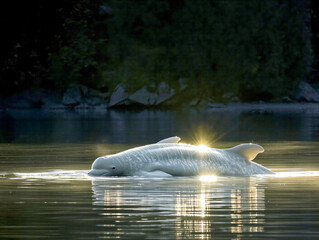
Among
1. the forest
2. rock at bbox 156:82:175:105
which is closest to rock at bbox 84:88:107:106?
the forest

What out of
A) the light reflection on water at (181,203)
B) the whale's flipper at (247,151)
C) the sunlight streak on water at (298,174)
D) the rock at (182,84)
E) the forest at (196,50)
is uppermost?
the forest at (196,50)

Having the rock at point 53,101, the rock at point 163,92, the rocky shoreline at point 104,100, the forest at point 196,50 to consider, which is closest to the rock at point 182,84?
the rocky shoreline at point 104,100

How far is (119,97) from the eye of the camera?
94.3 metres

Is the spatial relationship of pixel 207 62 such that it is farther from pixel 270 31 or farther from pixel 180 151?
pixel 180 151

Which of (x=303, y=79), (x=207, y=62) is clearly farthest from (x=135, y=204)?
(x=303, y=79)

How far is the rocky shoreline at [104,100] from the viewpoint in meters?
93.5

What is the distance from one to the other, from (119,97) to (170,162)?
7290 cm

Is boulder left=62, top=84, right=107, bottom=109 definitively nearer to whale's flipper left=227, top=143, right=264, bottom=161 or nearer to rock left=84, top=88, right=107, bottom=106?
rock left=84, top=88, right=107, bottom=106

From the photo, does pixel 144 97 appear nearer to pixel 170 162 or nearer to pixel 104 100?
pixel 104 100

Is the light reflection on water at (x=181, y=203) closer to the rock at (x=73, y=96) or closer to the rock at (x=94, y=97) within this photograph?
the rock at (x=73, y=96)

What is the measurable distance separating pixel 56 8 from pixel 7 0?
1.85 metres

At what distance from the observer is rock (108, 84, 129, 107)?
93.9 metres

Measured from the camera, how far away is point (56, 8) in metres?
40.3

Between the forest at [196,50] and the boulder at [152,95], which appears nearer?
the boulder at [152,95]
